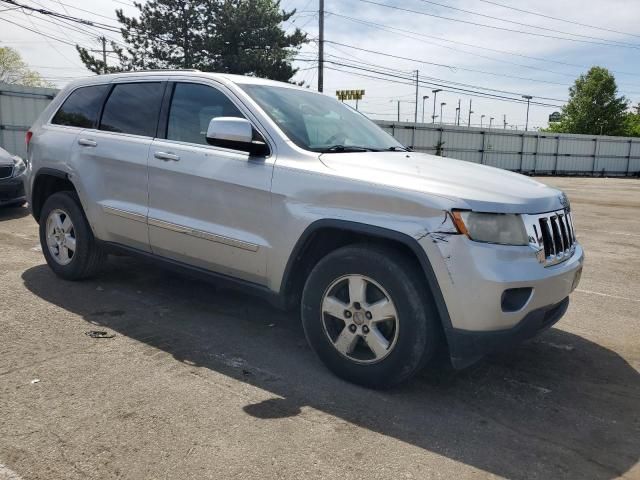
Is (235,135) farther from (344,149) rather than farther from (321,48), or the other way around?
(321,48)

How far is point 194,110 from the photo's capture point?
4219 millimetres

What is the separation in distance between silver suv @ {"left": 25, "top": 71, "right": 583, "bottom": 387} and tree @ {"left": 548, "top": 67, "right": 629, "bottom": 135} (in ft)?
182

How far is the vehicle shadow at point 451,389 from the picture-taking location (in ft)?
8.98

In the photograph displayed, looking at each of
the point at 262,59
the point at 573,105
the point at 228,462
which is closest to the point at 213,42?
the point at 262,59

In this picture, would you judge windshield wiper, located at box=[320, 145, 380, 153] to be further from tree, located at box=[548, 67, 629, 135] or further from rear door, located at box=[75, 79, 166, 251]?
tree, located at box=[548, 67, 629, 135]

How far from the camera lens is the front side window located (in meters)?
4.04

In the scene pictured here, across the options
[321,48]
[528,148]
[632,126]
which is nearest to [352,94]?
[528,148]

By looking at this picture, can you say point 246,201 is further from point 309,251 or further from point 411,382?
point 411,382

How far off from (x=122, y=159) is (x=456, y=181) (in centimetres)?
269

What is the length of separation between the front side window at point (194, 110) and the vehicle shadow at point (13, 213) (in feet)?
19.3

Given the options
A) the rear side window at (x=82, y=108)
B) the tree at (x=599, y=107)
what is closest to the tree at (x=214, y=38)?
the rear side window at (x=82, y=108)

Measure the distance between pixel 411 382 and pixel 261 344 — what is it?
1.12 meters

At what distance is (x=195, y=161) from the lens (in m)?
3.96

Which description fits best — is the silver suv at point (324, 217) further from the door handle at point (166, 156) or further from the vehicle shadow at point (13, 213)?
the vehicle shadow at point (13, 213)
